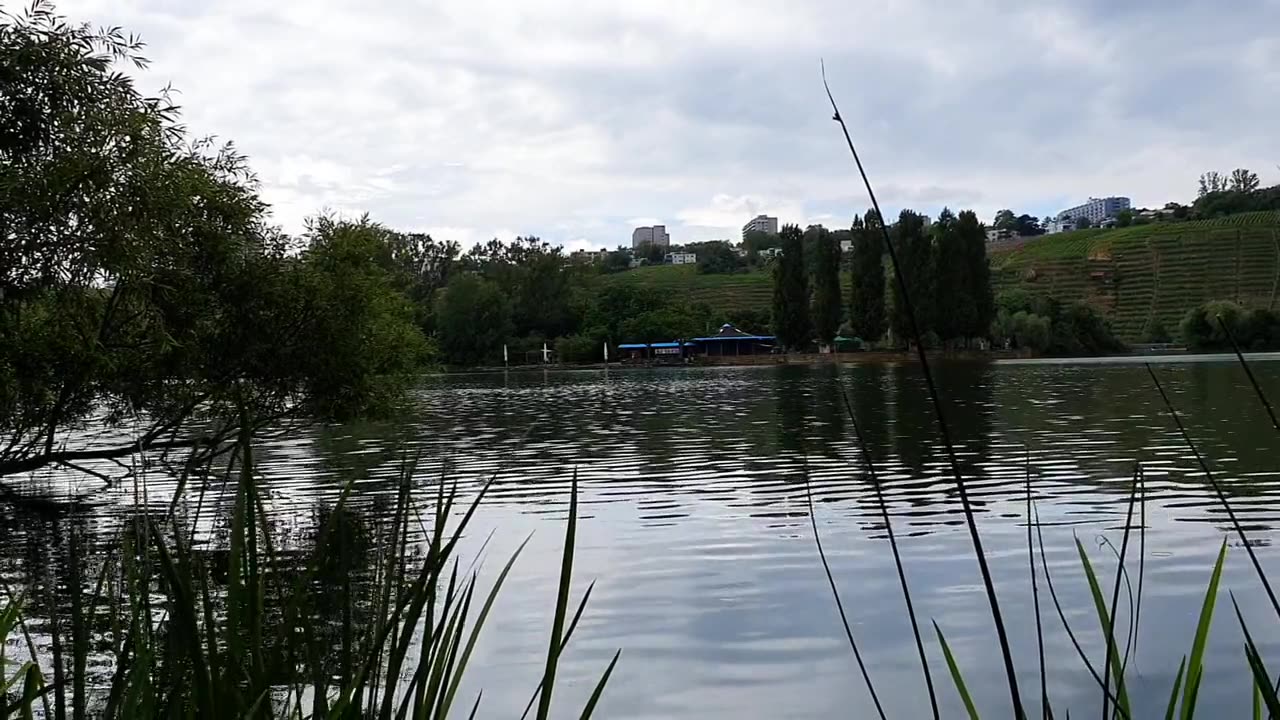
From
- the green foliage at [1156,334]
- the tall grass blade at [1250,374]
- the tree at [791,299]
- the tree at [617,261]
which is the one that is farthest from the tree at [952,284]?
the tree at [617,261]

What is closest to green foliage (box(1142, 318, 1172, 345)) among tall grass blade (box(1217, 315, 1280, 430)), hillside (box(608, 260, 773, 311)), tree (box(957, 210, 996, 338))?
tree (box(957, 210, 996, 338))

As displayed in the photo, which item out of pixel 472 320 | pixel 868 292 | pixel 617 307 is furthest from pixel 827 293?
pixel 617 307

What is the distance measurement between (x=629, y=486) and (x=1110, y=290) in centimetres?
9451

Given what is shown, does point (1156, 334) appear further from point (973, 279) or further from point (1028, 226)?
point (1028, 226)

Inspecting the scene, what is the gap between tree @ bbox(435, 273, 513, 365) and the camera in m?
91.3

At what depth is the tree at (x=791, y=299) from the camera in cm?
8069

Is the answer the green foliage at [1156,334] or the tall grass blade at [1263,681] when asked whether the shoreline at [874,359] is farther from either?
the tall grass blade at [1263,681]

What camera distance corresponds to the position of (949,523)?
1198 centimetres

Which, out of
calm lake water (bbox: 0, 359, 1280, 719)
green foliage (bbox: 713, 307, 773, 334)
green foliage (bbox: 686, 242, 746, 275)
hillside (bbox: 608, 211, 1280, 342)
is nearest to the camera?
calm lake water (bbox: 0, 359, 1280, 719)

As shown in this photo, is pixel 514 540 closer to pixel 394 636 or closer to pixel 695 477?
pixel 695 477

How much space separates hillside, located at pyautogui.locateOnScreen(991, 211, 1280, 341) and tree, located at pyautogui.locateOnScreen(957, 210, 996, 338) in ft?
76.5

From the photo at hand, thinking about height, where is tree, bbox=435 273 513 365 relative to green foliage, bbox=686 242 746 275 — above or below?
below

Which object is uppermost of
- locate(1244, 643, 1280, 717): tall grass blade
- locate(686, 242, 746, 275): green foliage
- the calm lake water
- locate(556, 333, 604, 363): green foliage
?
locate(686, 242, 746, 275): green foliage

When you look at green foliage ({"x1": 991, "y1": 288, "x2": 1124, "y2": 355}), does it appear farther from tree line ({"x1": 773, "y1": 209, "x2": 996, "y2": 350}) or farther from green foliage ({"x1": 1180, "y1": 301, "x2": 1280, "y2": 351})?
tree line ({"x1": 773, "y1": 209, "x2": 996, "y2": 350})
